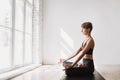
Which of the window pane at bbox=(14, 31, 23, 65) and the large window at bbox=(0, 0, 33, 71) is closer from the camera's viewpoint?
the large window at bbox=(0, 0, 33, 71)

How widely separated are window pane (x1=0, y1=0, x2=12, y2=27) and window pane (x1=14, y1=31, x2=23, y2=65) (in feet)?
1.79

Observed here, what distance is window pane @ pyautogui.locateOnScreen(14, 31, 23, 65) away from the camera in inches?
186

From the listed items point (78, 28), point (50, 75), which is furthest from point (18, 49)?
point (78, 28)

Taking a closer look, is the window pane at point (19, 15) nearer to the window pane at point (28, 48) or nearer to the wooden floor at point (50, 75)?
the window pane at point (28, 48)

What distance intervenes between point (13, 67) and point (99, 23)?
3367mm

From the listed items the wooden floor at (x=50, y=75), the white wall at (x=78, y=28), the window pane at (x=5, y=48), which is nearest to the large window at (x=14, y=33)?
the window pane at (x=5, y=48)

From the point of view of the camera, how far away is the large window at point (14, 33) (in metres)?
4.08

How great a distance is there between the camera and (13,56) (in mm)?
4387

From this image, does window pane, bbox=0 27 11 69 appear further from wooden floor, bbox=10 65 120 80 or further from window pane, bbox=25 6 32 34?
window pane, bbox=25 6 32 34

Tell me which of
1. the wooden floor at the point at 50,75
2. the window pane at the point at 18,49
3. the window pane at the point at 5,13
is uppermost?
the window pane at the point at 5,13

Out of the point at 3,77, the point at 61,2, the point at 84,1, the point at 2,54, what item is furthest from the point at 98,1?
the point at 3,77

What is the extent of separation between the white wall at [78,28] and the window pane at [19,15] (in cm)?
173

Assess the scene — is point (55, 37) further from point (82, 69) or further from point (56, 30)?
point (82, 69)

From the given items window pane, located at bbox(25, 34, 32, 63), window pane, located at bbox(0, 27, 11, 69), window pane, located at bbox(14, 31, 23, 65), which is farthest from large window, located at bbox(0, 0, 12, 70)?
window pane, located at bbox(25, 34, 32, 63)
